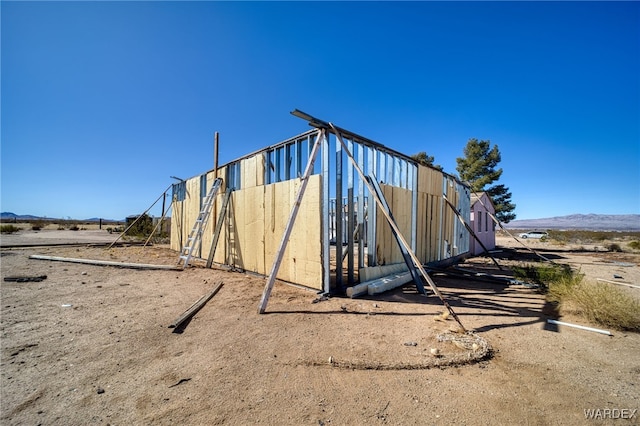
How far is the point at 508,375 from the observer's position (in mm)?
2568

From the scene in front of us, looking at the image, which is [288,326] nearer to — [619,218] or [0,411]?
[0,411]

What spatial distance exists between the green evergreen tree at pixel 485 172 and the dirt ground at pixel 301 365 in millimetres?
25948

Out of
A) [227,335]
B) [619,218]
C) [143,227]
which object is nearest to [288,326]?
[227,335]

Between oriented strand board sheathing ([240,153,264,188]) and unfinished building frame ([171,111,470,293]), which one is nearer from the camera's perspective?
unfinished building frame ([171,111,470,293])

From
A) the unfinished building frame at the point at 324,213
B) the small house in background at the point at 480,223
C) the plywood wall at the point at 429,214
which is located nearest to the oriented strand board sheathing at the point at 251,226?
the unfinished building frame at the point at 324,213

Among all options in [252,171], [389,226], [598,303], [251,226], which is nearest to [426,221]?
[389,226]

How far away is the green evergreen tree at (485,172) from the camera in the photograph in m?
26.3

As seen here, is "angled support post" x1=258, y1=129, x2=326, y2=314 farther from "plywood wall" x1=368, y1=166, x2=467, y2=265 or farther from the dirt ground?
"plywood wall" x1=368, y1=166, x2=467, y2=265

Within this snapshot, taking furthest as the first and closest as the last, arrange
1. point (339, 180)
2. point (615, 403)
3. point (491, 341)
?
point (339, 180)
point (491, 341)
point (615, 403)

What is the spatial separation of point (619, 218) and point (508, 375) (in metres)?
251

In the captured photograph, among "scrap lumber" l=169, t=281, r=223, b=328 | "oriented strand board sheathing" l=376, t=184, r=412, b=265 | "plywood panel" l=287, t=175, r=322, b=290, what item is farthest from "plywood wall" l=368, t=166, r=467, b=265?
"scrap lumber" l=169, t=281, r=223, b=328

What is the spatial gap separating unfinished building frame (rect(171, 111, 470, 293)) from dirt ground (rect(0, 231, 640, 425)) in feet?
3.87

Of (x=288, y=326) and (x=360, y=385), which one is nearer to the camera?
(x=360, y=385)

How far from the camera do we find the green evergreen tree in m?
26.3
